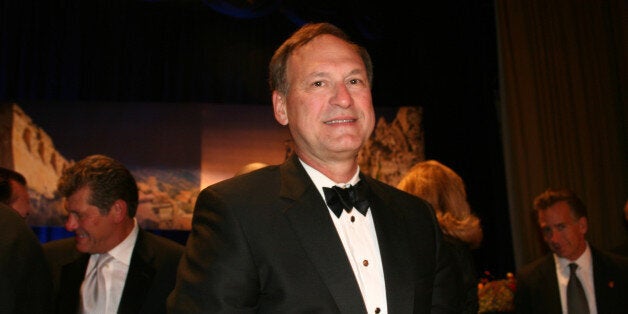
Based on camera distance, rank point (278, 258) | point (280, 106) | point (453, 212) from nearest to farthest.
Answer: point (278, 258), point (280, 106), point (453, 212)

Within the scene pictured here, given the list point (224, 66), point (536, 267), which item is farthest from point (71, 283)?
point (224, 66)

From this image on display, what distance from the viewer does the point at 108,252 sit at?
10.4 feet

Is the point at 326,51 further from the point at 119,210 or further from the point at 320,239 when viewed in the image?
the point at 119,210

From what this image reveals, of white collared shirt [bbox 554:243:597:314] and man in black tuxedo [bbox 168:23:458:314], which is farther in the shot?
white collared shirt [bbox 554:243:597:314]

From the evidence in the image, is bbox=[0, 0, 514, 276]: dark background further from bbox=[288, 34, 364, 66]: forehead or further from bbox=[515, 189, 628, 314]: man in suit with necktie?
bbox=[288, 34, 364, 66]: forehead

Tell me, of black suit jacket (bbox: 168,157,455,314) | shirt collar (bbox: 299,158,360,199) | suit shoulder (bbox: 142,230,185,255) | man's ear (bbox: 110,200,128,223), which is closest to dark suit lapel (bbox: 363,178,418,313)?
black suit jacket (bbox: 168,157,455,314)

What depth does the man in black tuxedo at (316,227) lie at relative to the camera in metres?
1.58

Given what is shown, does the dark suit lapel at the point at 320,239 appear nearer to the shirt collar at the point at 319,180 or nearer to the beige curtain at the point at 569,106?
the shirt collar at the point at 319,180

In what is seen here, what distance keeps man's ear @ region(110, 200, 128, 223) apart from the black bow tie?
175 centimetres

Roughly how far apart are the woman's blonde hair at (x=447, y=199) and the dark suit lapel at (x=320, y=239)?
187 centimetres

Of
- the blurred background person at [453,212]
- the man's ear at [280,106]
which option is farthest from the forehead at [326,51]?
the blurred background person at [453,212]

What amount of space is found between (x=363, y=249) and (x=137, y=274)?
1.56m

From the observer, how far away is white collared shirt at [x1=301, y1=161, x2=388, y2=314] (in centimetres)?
172

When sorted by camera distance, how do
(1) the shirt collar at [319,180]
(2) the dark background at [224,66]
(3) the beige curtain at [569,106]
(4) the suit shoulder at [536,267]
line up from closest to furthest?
(1) the shirt collar at [319,180], (4) the suit shoulder at [536,267], (3) the beige curtain at [569,106], (2) the dark background at [224,66]
